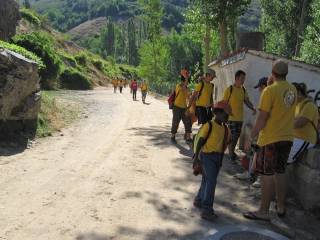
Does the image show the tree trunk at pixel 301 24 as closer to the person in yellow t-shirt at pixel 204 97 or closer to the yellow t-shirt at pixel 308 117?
the person in yellow t-shirt at pixel 204 97

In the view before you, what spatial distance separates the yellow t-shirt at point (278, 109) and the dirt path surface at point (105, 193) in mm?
1227

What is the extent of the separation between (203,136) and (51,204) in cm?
225

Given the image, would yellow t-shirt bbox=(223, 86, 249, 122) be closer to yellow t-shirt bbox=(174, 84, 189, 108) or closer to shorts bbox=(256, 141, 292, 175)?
yellow t-shirt bbox=(174, 84, 189, 108)

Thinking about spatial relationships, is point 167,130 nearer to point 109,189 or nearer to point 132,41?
point 109,189

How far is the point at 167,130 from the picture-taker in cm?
1370

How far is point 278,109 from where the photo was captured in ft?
19.0

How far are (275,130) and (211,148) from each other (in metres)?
0.84

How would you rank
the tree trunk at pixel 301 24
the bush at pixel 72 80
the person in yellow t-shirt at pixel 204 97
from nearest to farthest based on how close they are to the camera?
1. the person in yellow t-shirt at pixel 204 97
2. the tree trunk at pixel 301 24
3. the bush at pixel 72 80

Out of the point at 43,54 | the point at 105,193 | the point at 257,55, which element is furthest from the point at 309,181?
the point at 43,54

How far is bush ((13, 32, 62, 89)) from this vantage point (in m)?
28.1

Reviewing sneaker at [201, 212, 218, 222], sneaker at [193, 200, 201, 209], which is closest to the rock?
sneaker at [193, 200, 201, 209]

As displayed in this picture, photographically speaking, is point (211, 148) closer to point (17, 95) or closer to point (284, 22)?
point (17, 95)

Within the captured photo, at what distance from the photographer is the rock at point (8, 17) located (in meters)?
22.6

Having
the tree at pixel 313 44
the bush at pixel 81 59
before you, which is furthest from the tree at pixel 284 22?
the bush at pixel 81 59
